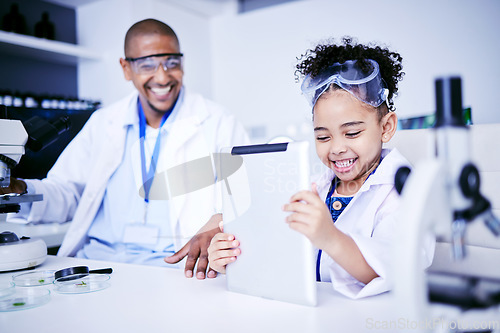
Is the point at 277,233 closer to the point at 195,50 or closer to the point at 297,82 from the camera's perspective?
the point at 297,82

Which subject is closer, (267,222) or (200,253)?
(267,222)

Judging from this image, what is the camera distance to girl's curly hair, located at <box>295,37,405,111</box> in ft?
4.17

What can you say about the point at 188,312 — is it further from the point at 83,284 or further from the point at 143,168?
the point at 143,168

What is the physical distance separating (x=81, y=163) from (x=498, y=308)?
6.29ft

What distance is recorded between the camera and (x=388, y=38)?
8.24 feet

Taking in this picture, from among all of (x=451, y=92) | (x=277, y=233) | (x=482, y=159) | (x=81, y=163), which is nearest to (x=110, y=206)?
(x=81, y=163)

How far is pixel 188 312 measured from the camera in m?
0.81

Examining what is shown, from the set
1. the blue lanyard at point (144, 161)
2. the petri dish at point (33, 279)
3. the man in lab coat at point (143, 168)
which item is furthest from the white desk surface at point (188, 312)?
the blue lanyard at point (144, 161)

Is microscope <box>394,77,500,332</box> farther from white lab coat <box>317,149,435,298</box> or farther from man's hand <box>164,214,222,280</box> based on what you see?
man's hand <box>164,214,222,280</box>

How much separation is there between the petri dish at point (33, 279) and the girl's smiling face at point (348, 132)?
84 centimetres

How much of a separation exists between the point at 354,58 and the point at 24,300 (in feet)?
3.51

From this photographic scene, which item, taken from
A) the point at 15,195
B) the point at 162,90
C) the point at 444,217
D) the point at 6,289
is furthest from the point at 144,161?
the point at 444,217

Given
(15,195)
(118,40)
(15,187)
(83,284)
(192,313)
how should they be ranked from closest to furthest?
(192,313)
(83,284)
(15,195)
(15,187)
(118,40)

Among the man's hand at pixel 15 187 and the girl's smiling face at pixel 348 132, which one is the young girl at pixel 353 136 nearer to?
the girl's smiling face at pixel 348 132
